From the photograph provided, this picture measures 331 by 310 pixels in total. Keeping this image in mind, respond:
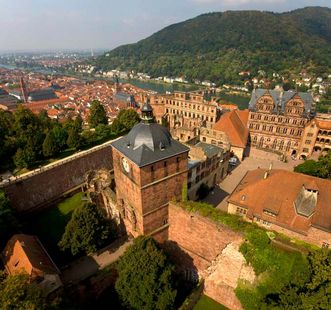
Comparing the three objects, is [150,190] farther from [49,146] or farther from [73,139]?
[73,139]

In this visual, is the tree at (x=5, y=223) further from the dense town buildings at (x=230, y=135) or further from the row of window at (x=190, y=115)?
the row of window at (x=190, y=115)

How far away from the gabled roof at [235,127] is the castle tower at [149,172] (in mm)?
25912

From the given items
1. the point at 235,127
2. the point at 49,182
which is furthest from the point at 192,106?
the point at 49,182

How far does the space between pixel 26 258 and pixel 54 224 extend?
10547 millimetres

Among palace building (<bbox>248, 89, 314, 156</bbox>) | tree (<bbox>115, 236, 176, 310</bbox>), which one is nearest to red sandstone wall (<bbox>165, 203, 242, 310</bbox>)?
tree (<bbox>115, 236, 176, 310</bbox>)

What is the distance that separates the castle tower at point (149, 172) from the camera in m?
23.7

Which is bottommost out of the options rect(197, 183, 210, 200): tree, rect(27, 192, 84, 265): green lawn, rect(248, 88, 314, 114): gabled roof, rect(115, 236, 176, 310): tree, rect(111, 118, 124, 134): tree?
rect(27, 192, 84, 265): green lawn

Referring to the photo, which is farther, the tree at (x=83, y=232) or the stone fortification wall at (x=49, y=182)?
the stone fortification wall at (x=49, y=182)

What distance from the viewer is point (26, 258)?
22.0 metres

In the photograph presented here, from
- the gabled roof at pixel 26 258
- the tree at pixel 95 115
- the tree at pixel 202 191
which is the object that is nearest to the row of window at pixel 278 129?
the tree at pixel 202 191

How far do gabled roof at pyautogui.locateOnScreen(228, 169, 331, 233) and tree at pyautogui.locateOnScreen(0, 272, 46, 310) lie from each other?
21413mm

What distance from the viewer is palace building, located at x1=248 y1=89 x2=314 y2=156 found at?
49906 mm

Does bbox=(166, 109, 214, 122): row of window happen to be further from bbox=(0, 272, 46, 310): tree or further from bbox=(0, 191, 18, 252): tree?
bbox=(0, 272, 46, 310): tree

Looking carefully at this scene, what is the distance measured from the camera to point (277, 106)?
51.8 meters
